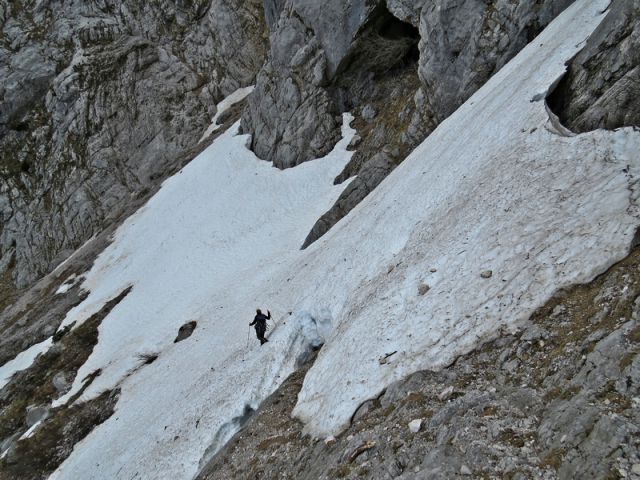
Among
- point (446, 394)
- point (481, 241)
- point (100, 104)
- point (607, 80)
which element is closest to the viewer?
point (446, 394)

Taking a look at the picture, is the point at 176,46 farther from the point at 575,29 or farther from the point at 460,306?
the point at 460,306

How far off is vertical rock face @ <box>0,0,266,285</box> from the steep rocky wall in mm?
20010

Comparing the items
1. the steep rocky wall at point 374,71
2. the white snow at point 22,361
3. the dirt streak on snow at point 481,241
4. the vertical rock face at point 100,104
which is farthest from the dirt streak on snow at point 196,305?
the vertical rock face at point 100,104

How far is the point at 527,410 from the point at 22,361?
36.3 meters

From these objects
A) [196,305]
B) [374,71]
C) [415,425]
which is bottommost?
[196,305]

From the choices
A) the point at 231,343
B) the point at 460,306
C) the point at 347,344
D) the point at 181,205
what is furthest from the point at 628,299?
the point at 181,205

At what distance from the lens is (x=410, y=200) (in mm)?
18625

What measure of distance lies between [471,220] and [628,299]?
611 centimetres

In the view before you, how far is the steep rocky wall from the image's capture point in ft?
82.4

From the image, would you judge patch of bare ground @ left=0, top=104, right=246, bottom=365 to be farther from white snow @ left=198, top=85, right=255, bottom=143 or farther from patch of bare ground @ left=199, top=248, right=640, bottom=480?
patch of bare ground @ left=199, top=248, right=640, bottom=480

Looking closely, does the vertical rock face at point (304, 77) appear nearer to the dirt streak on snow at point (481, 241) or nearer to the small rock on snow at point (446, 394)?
the dirt streak on snow at point (481, 241)

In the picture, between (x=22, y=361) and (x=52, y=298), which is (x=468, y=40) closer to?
(x=22, y=361)

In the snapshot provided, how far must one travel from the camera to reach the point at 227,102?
6419cm

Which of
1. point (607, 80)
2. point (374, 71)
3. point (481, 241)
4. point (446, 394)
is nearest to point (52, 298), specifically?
point (374, 71)
